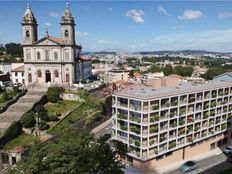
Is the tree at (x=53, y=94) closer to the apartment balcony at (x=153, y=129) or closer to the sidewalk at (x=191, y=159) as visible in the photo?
the apartment balcony at (x=153, y=129)

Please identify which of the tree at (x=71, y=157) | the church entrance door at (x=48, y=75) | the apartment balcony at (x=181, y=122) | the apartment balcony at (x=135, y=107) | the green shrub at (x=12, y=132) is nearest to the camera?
the tree at (x=71, y=157)

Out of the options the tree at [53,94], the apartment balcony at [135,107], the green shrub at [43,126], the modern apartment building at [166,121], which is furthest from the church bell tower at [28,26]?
the apartment balcony at [135,107]

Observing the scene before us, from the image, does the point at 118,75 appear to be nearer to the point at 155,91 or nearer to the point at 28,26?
the point at 28,26

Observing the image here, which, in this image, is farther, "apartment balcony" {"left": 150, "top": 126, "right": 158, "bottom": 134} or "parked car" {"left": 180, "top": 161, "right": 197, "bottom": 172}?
"parked car" {"left": 180, "top": 161, "right": 197, "bottom": 172}

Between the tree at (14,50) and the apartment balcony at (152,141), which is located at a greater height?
the tree at (14,50)

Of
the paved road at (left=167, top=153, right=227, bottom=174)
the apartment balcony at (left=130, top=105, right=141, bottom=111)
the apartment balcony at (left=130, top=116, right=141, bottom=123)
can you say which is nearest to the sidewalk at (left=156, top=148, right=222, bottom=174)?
the paved road at (left=167, top=153, right=227, bottom=174)

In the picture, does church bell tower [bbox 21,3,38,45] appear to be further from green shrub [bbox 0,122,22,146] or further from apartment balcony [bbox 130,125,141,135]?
apartment balcony [bbox 130,125,141,135]

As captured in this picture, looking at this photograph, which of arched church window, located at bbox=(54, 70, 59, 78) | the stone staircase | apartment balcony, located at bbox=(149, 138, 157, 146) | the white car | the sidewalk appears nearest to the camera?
apartment balcony, located at bbox=(149, 138, 157, 146)

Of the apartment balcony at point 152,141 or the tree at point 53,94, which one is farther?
the tree at point 53,94
